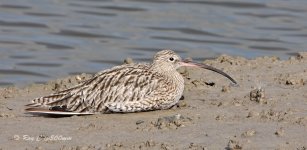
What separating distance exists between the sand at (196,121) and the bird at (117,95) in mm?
105

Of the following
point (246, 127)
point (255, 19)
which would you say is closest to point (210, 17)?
point (255, 19)

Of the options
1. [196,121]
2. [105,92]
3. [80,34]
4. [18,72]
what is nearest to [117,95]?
[105,92]

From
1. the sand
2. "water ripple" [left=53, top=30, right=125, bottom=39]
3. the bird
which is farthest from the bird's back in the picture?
"water ripple" [left=53, top=30, right=125, bottom=39]

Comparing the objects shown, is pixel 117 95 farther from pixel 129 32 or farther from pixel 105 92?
pixel 129 32

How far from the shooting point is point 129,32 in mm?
18453

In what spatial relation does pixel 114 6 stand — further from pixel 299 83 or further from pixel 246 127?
pixel 246 127

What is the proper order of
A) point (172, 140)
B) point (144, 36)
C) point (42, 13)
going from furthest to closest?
1. point (42, 13)
2. point (144, 36)
3. point (172, 140)

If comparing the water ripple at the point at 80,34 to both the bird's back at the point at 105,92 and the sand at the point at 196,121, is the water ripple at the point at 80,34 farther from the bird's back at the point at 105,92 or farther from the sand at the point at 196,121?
the bird's back at the point at 105,92

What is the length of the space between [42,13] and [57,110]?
27.9 ft

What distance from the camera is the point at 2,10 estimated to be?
20000mm

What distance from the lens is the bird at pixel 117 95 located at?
1134 cm

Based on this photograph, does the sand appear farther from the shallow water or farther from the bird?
the shallow water

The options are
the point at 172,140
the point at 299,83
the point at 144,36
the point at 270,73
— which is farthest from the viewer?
the point at 144,36

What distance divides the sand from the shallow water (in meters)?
3.45
